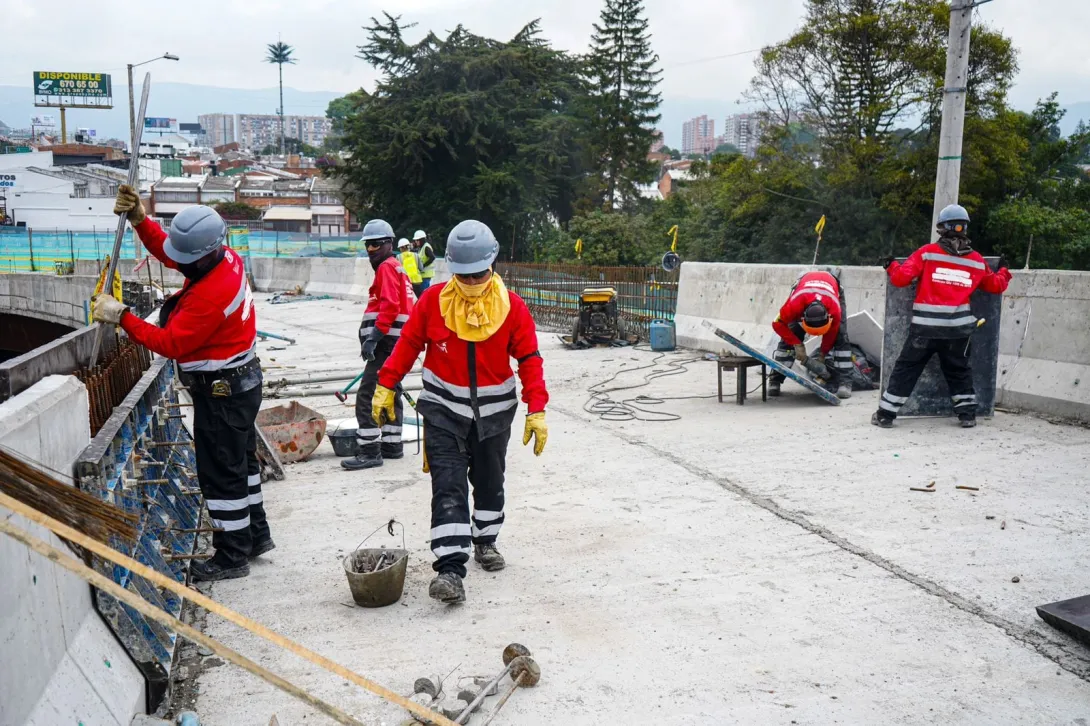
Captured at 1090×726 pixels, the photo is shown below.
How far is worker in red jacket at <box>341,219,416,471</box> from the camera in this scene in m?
7.72

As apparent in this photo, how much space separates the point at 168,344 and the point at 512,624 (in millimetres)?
2268

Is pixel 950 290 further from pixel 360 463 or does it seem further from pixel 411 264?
pixel 411 264

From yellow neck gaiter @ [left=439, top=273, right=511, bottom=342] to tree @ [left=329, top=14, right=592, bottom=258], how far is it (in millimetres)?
37833

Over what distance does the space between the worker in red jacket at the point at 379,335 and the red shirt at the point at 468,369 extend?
2.56 meters

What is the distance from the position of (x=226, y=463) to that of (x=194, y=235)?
1.24 meters

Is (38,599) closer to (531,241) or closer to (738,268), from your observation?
(738,268)

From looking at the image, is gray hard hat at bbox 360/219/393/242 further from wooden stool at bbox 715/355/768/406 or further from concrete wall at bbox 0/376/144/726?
concrete wall at bbox 0/376/144/726

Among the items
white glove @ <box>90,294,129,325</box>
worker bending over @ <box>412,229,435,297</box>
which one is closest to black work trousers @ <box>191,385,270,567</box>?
white glove @ <box>90,294,129,325</box>

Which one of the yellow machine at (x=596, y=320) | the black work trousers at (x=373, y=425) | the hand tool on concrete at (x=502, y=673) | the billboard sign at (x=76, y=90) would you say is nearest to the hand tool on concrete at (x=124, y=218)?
the black work trousers at (x=373, y=425)

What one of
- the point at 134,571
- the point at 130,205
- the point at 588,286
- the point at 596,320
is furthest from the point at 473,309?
the point at 588,286

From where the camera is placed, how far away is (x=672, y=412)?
9.71 metres

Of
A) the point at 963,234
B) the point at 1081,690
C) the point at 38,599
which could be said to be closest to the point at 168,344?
the point at 38,599

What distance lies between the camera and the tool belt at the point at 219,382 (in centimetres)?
509

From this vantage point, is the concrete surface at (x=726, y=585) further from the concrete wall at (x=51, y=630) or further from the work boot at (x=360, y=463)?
the concrete wall at (x=51, y=630)
